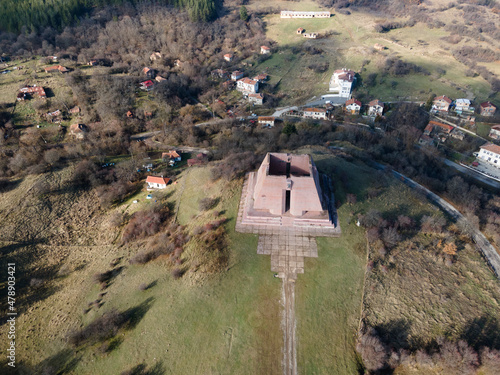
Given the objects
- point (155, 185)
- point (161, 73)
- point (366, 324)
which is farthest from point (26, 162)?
point (366, 324)

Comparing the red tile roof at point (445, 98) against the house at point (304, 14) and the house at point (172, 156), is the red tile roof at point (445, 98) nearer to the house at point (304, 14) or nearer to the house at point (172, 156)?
the house at point (172, 156)

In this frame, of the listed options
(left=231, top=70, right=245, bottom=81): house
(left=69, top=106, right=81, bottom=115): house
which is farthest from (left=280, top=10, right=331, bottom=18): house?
(left=69, top=106, right=81, bottom=115): house

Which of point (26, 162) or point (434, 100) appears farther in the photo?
point (434, 100)

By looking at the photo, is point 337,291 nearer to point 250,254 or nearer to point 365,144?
point 250,254

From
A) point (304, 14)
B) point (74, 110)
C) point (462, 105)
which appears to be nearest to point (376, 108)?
point (462, 105)

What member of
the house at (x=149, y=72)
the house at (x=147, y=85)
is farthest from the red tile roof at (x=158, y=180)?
the house at (x=149, y=72)

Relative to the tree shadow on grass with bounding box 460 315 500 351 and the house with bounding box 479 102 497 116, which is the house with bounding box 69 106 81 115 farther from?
the house with bounding box 479 102 497 116

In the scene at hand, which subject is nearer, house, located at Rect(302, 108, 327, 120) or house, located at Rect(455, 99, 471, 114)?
house, located at Rect(455, 99, 471, 114)
